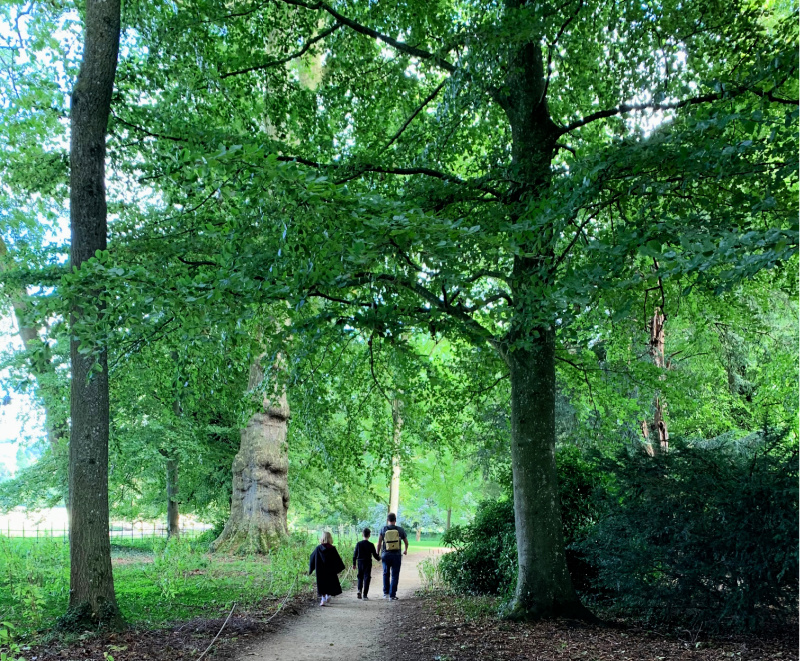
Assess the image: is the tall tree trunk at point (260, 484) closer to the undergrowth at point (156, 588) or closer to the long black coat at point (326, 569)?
the undergrowth at point (156, 588)

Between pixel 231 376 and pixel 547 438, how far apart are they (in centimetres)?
435

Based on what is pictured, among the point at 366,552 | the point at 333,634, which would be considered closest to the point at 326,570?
the point at 366,552

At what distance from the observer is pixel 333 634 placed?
8.17 m

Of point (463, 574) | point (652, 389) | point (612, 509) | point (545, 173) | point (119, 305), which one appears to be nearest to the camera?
point (119, 305)

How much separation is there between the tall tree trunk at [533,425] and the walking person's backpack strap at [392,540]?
3852 millimetres

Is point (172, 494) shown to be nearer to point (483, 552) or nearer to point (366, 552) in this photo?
point (366, 552)

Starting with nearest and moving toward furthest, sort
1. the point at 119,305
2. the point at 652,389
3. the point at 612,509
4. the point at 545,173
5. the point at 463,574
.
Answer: the point at 119,305, the point at 545,173, the point at 612,509, the point at 652,389, the point at 463,574

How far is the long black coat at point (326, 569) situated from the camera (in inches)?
429

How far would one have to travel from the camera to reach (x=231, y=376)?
905cm

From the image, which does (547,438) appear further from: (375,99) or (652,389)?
(375,99)

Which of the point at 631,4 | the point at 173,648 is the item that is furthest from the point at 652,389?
the point at 173,648

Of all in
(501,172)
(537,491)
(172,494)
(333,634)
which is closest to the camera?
(501,172)

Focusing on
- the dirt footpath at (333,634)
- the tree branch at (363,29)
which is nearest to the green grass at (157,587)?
the dirt footpath at (333,634)

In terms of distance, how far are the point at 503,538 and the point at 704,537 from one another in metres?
4.10
